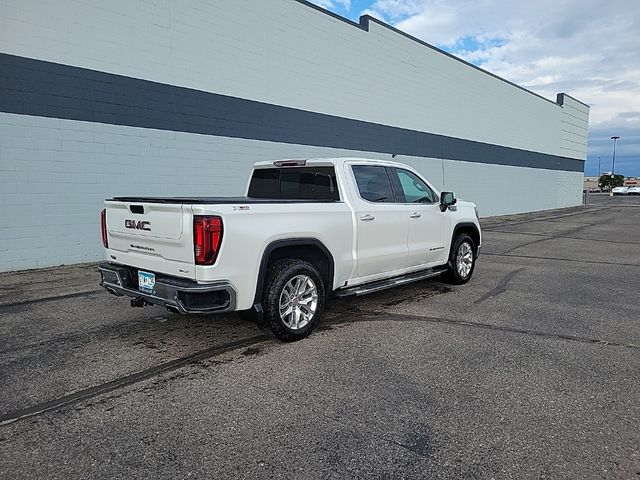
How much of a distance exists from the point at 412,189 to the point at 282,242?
2718 mm

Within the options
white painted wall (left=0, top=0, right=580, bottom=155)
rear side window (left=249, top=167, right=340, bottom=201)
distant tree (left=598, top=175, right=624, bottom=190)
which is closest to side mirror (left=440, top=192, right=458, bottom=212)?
rear side window (left=249, top=167, right=340, bottom=201)

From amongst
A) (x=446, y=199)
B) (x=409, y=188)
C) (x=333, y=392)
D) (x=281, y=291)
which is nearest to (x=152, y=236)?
(x=281, y=291)

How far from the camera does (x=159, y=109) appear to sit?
1077cm

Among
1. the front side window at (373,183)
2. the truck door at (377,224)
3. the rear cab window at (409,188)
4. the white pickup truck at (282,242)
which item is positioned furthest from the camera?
the rear cab window at (409,188)

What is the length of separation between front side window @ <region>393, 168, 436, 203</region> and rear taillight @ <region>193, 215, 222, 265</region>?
2.98m

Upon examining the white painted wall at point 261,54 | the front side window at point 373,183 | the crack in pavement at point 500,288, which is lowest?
the crack in pavement at point 500,288

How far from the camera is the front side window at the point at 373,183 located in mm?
5946

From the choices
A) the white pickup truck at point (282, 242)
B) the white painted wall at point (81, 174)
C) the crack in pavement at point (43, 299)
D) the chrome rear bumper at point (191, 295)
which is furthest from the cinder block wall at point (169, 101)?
the chrome rear bumper at point (191, 295)

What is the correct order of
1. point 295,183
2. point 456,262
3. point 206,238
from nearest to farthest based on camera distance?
point 206,238 → point 295,183 → point 456,262

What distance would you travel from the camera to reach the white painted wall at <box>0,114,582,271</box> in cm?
897

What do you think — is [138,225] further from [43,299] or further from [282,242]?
[43,299]

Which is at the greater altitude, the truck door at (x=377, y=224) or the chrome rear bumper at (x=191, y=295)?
the truck door at (x=377, y=224)

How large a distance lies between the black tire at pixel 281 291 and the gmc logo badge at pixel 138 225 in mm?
1234

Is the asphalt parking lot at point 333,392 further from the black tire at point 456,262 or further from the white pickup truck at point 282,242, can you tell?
the black tire at point 456,262
